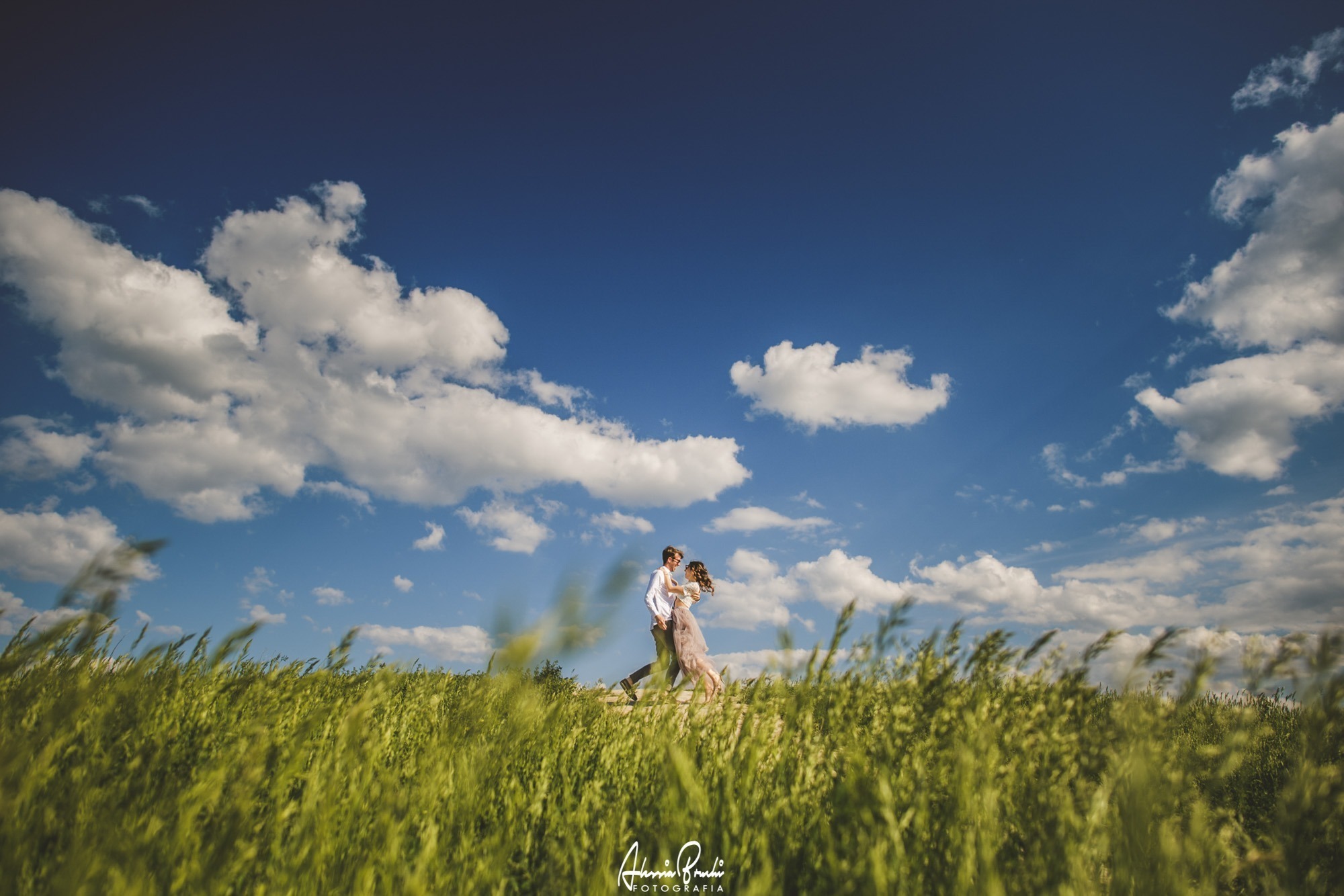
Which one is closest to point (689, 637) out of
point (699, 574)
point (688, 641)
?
point (688, 641)

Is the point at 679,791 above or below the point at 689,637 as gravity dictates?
below

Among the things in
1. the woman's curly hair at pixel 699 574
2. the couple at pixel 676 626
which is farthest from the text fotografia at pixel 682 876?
the woman's curly hair at pixel 699 574

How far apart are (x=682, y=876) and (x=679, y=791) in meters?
0.25

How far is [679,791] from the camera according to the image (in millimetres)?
2137

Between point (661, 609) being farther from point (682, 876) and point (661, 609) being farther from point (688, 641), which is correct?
point (682, 876)

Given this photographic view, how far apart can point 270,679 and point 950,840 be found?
312 cm

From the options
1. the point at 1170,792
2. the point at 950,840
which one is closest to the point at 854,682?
the point at 950,840

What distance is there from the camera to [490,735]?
3328 mm

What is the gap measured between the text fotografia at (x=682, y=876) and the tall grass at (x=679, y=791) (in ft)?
0.06

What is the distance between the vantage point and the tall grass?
169 cm

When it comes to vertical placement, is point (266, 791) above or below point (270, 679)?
below

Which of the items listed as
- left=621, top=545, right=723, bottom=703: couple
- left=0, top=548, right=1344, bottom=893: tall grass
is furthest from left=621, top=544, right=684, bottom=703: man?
left=0, top=548, right=1344, bottom=893: tall grass

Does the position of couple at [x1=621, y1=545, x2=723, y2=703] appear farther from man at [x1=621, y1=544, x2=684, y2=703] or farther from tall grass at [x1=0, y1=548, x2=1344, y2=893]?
tall grass at [x1=0, y1=548, x2=1344, y2=893]

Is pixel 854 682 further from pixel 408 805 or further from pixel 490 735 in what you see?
pixel 490 735
